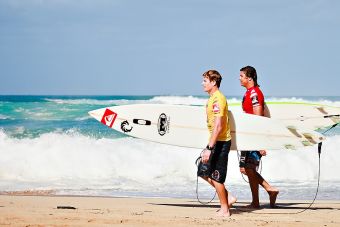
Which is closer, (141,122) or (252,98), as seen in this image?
(252,98)

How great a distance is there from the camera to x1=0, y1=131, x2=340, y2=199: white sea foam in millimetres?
8492

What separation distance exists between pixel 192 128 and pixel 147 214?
1280 millimetres

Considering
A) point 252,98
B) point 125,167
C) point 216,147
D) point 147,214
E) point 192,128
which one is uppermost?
point 252,98

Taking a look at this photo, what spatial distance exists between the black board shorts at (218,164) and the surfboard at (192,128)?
26.8 inches

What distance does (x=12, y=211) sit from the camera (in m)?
4.86

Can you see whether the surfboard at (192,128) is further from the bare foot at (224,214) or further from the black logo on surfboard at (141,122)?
the bare foot at (224,214)

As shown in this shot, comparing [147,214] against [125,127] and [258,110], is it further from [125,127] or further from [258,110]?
[125,127]

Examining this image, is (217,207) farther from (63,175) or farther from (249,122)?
(63,175)

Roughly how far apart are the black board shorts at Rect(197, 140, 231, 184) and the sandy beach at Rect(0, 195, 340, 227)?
33 centimetres

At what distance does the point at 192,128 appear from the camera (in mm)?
5895

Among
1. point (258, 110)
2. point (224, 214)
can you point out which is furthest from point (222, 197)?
point (258, 110)

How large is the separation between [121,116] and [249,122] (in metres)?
1.42

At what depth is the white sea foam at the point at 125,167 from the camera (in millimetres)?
8492

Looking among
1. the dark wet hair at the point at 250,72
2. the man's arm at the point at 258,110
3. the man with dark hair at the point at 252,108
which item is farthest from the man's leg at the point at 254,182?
the dark wet hair at the point at 250,72
